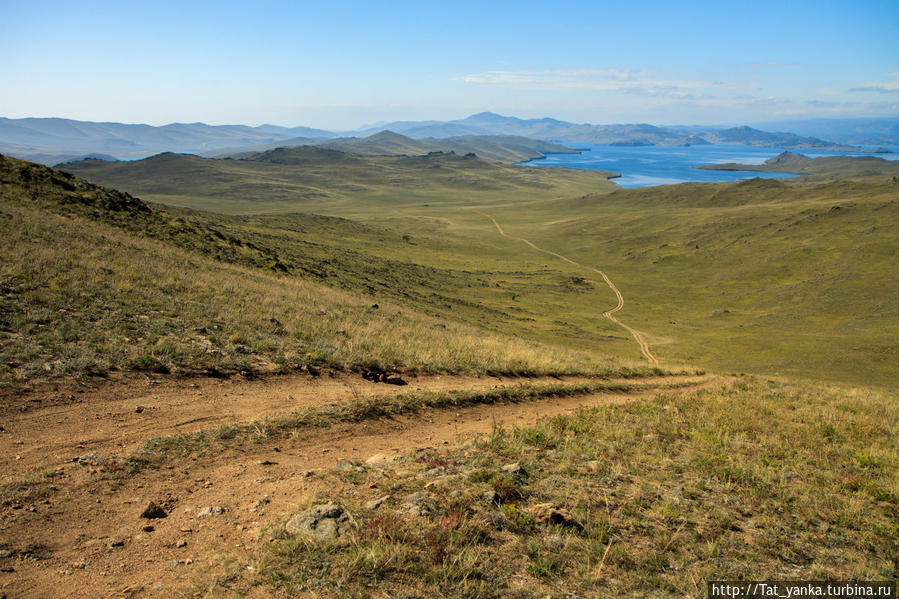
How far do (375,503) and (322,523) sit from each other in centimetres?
80

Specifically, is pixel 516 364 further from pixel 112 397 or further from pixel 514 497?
pixel 112 397

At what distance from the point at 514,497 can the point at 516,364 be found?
9.81m

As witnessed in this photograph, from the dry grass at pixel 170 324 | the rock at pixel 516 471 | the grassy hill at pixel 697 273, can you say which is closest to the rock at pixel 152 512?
the rock at pixel 516 471

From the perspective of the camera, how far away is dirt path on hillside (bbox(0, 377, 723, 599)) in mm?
4641

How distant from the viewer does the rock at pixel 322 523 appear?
540 cm

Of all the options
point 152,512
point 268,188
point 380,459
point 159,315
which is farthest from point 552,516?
point 268,188

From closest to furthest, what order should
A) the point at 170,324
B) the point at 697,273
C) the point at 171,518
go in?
the point at 171,518 → the point at 170,324 → the point at 697,273

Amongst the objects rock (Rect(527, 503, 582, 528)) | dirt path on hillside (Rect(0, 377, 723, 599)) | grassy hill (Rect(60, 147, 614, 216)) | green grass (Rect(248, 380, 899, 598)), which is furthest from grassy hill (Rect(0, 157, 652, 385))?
grassy hill (Rect(60, 147, 614, 216))

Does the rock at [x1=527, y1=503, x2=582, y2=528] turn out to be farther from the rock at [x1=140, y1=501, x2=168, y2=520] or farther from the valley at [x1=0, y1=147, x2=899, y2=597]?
the rock at [x1=140, y1=501, x2=168, y2=520]

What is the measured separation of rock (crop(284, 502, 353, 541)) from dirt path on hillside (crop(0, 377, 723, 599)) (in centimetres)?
24

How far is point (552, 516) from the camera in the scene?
6.14m

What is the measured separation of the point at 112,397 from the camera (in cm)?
891

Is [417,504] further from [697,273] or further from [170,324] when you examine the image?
[697,273]

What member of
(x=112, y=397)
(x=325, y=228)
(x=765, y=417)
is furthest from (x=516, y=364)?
(x=325, y=228)
